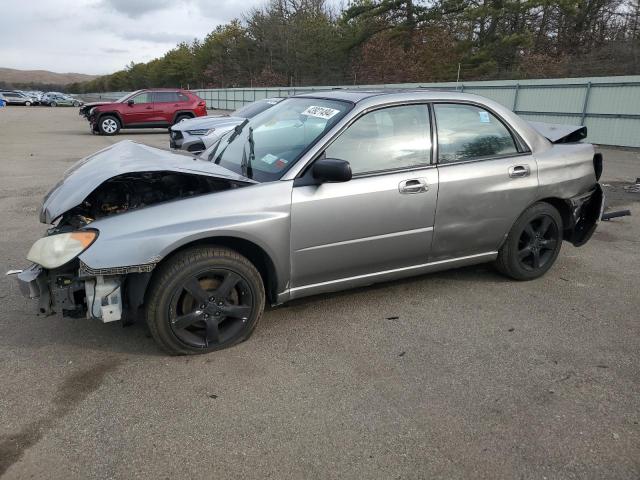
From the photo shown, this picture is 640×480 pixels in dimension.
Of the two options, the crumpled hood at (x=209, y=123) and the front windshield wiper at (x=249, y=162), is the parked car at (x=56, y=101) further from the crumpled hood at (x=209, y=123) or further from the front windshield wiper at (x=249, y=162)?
the front windshield wiper at (x=249, y=162)

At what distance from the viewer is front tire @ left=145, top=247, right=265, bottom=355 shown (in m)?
2.94

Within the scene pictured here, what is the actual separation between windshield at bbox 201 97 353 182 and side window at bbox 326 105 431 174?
169 millimetres

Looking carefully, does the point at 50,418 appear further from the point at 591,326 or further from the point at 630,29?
the point at 630,29

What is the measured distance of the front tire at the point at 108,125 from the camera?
18750 millimetres

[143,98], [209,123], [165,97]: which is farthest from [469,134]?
[143,98]

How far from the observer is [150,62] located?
3620 inches

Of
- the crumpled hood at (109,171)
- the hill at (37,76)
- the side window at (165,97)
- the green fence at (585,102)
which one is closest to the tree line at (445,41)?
the green fence at (585,102)

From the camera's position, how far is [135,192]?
11.5 ft

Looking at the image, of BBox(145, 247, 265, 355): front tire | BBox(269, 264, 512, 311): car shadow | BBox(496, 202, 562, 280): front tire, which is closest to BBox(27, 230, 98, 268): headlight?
BBox(145, 247, 265, 355): front tire

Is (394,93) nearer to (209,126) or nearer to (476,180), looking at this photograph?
(476,180)

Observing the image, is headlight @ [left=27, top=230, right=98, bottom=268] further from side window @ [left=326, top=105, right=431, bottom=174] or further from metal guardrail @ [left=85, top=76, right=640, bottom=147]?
metal guardrail @ [left=85, top=76, right=640, bottom=147]

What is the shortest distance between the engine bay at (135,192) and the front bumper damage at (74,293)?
54cm

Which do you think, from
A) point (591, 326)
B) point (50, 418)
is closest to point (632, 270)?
point (591, 326)

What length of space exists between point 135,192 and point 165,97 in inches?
677
